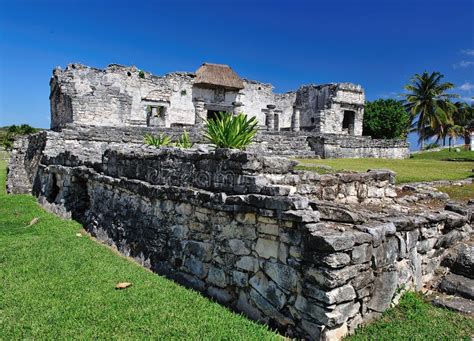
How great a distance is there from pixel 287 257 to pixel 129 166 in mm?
3957

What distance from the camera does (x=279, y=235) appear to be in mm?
3877

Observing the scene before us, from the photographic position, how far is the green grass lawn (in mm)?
3502

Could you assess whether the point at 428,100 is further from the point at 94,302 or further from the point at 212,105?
the point at 94,302

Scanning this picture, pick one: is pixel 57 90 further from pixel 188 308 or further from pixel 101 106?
pixel 188 308

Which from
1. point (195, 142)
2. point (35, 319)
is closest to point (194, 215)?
point (35, 319)

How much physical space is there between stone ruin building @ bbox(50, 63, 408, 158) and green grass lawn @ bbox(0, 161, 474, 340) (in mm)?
11063

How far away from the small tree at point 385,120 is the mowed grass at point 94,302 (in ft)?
106

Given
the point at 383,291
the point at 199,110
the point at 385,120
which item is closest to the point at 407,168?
the point at 383,291

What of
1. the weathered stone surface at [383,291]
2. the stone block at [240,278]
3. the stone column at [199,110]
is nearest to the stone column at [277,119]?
the stone column at [199,110]

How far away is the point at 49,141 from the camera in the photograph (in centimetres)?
1236

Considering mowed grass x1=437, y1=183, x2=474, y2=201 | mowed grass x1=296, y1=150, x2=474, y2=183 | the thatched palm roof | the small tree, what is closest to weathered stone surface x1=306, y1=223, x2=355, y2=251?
mowed grass x1=437, y1=183, x2=474, y2=201

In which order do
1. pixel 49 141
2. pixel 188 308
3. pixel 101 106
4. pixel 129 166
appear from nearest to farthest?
pixel 188 308
pixel 129 166
pixel 49 141
pixel 101 106

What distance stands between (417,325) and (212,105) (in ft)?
84.2

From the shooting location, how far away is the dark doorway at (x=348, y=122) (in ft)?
97.3
